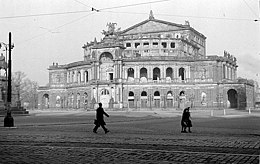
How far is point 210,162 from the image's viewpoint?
8.52 m

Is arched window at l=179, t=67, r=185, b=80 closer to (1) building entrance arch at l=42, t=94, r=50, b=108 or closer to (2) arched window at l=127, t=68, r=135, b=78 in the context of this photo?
(2) arched window at l=127, t=68, r=135, b=78

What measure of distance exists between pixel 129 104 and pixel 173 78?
1173 centimetres

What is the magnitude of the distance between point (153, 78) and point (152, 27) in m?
15.6

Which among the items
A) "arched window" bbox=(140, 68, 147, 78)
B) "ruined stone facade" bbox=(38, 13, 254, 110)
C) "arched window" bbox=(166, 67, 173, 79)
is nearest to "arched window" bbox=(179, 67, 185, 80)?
"ruined stone facade" bbox=(38, 13, 254, 110)

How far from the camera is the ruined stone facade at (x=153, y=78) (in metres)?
80.9

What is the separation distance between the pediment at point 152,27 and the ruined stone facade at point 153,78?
362 cm

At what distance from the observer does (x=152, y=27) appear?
94.3 metres

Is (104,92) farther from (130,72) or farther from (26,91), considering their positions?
(26,91)

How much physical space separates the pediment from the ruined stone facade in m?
3.62

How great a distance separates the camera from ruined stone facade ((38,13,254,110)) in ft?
266

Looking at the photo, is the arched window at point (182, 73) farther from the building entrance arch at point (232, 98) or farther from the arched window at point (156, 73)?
the building entrance arch at point (232, 98)

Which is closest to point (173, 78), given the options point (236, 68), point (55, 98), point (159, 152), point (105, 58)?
point (105, 58)

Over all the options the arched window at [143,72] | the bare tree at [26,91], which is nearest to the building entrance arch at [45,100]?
the bare tree at [26,91]

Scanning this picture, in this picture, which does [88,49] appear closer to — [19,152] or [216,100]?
[216,100]
